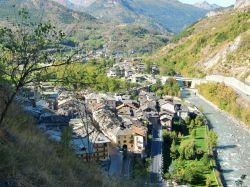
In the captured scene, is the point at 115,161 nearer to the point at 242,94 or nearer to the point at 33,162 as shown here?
the point at 33,162

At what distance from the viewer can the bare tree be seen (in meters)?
4.38

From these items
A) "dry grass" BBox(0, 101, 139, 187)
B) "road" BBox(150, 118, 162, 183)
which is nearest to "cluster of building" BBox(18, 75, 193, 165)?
"road" BBox(150, 118, 162, 183)

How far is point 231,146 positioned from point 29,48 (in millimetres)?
A: 18864

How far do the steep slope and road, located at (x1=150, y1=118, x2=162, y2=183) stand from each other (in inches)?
738

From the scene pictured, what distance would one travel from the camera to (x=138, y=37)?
291ft

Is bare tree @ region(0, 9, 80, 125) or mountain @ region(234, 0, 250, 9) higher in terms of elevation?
mountain @ region(234, 0, 250, 9)

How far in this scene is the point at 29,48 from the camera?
4535 millimetres

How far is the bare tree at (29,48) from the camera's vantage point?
4.38 meters

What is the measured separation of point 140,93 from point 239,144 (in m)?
12.6

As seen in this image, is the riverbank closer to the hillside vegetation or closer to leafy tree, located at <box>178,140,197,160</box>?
the hillside vegetation

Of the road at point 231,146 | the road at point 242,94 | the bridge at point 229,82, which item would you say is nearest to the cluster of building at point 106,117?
the road at point 231,146

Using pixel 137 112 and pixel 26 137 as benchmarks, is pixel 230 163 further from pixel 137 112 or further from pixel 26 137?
pixel 26 137

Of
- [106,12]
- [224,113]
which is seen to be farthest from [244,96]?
[106,12]

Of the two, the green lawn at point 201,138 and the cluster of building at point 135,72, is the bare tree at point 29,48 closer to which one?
the green lawn at point 201,138
